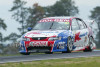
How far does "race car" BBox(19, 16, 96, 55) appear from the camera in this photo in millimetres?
15867

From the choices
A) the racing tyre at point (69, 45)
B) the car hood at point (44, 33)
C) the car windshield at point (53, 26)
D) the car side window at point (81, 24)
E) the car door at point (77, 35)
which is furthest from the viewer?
the car side window at point (81, 24)

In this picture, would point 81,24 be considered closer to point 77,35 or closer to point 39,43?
point 77,35

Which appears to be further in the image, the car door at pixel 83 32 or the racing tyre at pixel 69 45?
the car door at pixel 83 32

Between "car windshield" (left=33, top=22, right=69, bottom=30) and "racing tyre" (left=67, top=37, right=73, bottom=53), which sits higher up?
"car windshield" (left=33, top=22, right=69, bottom=30)

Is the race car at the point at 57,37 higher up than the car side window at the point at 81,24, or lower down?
lower down

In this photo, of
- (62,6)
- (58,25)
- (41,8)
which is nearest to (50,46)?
(58,25)

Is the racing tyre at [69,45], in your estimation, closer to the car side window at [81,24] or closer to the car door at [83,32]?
the car door at [83,32]

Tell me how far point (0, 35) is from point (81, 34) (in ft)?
240

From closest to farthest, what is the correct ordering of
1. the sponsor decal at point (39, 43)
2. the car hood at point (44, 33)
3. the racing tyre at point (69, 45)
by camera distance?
the sponsor decal at point (39, 43) < the car hood at point (44, 33) < the racing tyre at point (69, 45)

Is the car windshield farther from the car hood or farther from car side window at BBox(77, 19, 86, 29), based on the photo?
car side window at BBox(77, 19, 86, 29)

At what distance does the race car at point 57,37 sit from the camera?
1587 cm

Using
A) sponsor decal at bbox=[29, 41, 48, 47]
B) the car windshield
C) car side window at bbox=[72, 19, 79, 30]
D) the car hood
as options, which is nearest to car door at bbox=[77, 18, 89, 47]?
car side window at bbox=[72, 19, 79, 30]

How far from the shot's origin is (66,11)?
4149 inches

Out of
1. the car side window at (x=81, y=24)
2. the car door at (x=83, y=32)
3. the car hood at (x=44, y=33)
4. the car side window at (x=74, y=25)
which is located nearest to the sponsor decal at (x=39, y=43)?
the car hood at (x=44, y=33)
